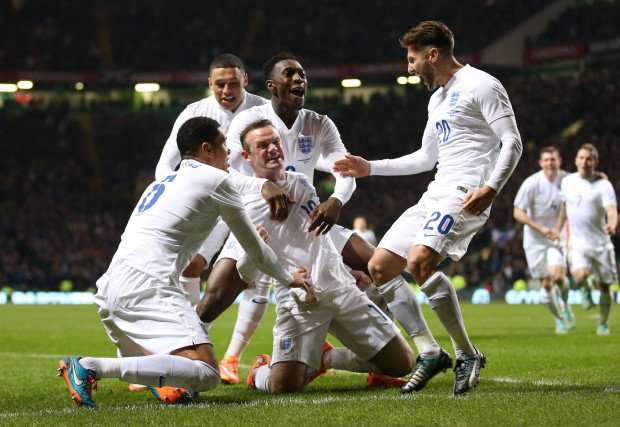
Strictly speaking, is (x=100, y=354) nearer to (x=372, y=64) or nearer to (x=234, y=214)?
(x=234, y=214)

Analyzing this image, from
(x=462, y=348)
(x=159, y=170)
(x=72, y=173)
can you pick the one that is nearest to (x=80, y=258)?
(x=72, y=173)

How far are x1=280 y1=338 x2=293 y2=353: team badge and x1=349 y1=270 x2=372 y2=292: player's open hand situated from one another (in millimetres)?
803

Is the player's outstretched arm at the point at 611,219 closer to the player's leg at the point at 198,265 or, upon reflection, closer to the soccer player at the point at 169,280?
the player's leg at the point at 198,265

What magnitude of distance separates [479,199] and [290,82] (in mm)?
1836

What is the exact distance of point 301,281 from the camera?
17.1 ft

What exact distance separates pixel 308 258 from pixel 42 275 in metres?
26.0

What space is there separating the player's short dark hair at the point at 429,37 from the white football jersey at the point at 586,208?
19.7 ft

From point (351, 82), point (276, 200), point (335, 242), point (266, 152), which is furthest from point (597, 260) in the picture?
point (351, 82)

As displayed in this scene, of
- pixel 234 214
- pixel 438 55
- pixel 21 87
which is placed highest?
pixel 21 87

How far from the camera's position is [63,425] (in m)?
4.02

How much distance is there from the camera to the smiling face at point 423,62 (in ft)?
18.4

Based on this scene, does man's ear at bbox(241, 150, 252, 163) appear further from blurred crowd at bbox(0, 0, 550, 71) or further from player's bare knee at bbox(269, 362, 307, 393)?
blurred crowd at bbox(0, 0, 550, 71)

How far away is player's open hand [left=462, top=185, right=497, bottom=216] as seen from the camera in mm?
5113

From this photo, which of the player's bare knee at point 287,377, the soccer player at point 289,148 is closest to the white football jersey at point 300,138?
the soccer player at point 289,148
